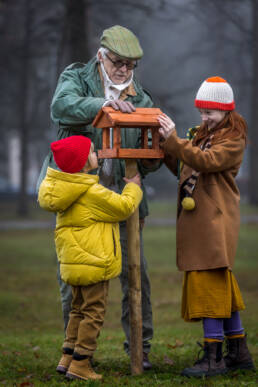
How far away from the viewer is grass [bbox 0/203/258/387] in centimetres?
468

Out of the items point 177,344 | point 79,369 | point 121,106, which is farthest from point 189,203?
point 177,344

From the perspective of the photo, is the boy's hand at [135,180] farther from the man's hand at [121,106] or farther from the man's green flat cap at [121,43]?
the man's green flat cap at [121,43]

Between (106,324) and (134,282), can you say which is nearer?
(134,282)

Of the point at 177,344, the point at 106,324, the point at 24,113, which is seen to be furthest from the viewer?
the point at 24,113

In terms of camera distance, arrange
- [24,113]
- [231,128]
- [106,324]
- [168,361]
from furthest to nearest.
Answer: [24,113]
[106,324]
[168,361]
[231,128]

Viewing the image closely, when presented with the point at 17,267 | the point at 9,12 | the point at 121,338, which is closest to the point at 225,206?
the point at 121,338

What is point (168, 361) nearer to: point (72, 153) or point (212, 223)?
point (212, 223)

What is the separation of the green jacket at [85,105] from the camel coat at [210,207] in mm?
403

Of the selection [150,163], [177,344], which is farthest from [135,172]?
[177,344]

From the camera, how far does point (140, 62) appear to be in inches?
1200

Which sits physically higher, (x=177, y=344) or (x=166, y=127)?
(x=166, y=127)

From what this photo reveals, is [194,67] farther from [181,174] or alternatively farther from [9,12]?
[181,174]

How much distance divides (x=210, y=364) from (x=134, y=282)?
2.42ft

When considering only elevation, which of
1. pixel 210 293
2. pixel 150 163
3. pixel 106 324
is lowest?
pixel 106 324
